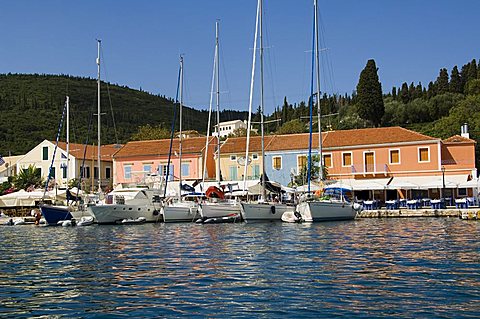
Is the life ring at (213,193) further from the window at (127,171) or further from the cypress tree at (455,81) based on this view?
the cypress tree at (455,81)

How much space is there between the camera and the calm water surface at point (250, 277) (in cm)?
1217

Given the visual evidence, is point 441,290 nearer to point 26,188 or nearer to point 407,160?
point 407,160

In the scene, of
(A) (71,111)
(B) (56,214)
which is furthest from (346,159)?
(A) (71,111)

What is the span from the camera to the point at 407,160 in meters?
50.7

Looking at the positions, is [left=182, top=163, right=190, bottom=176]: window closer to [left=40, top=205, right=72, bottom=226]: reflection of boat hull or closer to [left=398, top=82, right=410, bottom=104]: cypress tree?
[left=40, top=205, right=72, bottom=226]: reflection of boat hull

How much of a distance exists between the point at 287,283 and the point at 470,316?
5.00 meters

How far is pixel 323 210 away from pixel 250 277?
2233 cm

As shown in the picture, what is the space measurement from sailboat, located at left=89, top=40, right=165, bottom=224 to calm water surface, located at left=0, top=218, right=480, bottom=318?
15.1 meters

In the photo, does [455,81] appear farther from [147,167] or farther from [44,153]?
[44,153]

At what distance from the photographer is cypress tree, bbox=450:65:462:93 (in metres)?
106

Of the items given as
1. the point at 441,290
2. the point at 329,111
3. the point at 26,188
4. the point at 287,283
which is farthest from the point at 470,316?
the point at 329,111

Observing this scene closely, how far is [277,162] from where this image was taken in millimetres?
56031

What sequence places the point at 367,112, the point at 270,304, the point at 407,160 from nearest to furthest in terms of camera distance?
1. the point at 270,304
2. the point at 407,160
3. the point at 367,112

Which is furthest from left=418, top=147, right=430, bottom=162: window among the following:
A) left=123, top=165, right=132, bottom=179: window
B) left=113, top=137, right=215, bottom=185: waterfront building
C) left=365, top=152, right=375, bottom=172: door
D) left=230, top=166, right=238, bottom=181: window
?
left=123, top=165, right=132, bottom=179: window
